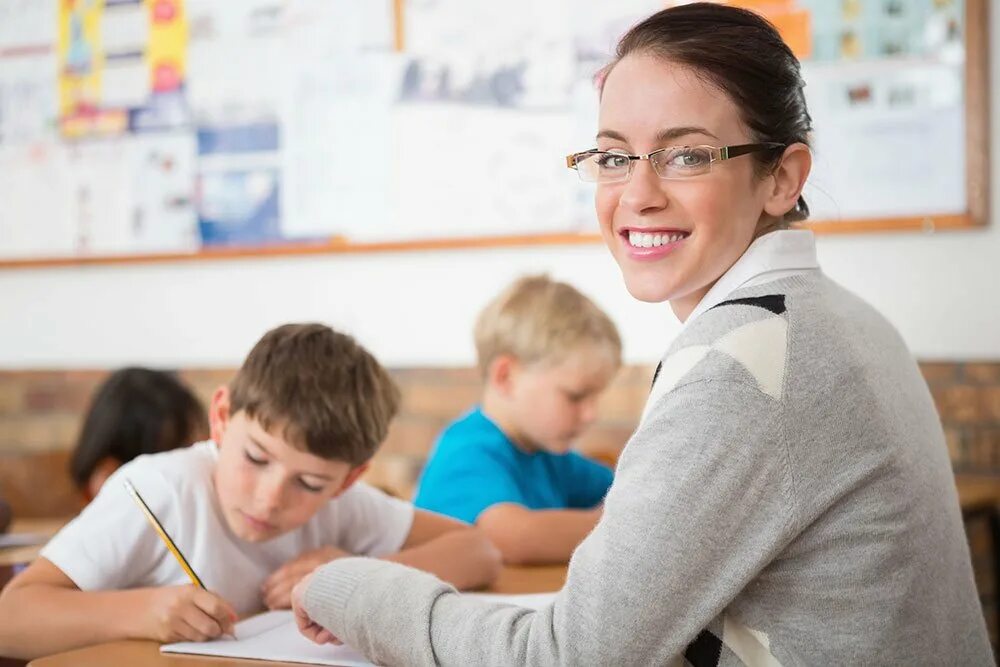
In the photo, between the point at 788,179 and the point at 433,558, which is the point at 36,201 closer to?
the point at 433,558

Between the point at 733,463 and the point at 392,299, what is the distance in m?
2.45

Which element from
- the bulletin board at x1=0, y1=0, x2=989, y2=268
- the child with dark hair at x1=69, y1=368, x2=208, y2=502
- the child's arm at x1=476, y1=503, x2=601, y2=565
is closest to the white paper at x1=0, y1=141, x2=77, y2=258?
the bulletin board at x1=0, y1=0, x2=989, y2=268

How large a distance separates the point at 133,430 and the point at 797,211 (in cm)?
185

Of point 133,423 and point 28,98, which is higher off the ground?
point 28,98

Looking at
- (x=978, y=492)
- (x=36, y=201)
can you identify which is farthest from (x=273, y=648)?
(x=36, y=201)

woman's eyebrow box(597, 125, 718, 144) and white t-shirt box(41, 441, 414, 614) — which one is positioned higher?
woman's eyebrow box(597, 125, 718, 144)

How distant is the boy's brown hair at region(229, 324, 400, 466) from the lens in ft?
4.50

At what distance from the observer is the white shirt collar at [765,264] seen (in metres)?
1.15

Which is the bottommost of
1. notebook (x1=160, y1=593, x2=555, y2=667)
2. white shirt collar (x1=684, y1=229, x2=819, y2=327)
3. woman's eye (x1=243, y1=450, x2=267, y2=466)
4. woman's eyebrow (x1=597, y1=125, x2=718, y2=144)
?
notebook (x1=160, y1=593, x2=555, y2=667)

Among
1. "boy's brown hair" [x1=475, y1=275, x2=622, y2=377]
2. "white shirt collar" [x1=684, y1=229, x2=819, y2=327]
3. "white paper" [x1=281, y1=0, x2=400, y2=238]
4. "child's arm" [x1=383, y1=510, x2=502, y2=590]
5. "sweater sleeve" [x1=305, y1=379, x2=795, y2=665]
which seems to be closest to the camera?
"sweater sleeve" [x1=305, y1=379, x2=795, y2=665]

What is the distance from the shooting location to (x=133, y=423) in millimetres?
2727

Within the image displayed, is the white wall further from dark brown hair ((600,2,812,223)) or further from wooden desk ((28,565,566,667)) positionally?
wooden desk ((28,565,566,667))

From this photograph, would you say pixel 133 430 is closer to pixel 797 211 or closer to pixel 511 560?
pixel 511 560

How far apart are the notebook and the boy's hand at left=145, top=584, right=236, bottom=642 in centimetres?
1
